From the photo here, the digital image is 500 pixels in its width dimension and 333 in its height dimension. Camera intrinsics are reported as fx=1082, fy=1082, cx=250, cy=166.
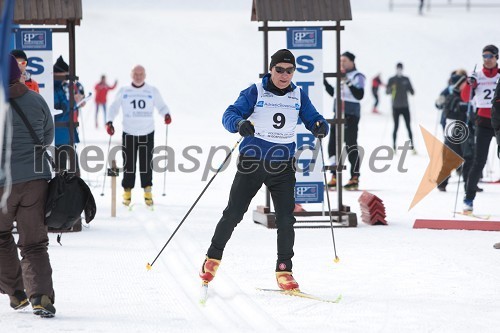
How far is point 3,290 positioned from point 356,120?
9273 mm

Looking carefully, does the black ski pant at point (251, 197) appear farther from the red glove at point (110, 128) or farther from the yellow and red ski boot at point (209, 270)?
the red glove at point (110, 128)

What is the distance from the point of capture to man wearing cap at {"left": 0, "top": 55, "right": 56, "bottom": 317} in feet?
21.9

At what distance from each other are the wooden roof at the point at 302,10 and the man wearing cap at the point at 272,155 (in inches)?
141

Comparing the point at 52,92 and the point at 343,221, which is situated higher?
the point at 52,92

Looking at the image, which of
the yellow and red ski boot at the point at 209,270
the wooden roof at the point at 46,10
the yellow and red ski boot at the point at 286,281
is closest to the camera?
the yellow and red ski boot at the point at 209,270

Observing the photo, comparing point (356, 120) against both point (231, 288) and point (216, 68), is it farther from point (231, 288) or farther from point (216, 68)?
point (216, 68)

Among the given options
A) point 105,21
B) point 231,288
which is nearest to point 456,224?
point 231,288

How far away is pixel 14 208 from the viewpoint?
675cm

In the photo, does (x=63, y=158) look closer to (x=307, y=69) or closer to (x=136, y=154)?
(x=136, y=154)

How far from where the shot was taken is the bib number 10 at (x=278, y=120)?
767 centimetres

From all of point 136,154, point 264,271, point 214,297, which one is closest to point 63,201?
point 214,297

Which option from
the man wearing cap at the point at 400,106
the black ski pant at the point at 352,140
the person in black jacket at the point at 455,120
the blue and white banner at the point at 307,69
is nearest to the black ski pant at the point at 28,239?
the blue and white banner at the point at 307,69

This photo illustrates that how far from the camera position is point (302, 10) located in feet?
37.0

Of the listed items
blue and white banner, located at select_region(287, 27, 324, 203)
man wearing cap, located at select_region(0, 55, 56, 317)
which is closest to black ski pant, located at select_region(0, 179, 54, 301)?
man wearing cap, located at select_region(0, 55, 56, 317)
